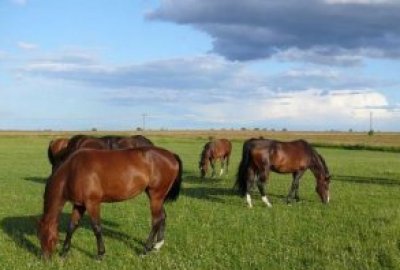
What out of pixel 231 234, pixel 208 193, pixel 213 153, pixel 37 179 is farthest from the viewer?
pixel 213 153

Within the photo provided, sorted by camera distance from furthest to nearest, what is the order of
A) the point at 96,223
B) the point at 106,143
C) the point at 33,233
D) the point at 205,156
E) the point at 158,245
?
the point at 205,156 < the point at 106,143 < the point at 33,233 < the point at 158,245 < the point at 96,223

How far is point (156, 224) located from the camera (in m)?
10.5

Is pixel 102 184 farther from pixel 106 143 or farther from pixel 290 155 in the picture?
pixel 106 143

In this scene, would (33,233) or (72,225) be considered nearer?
(72,225)

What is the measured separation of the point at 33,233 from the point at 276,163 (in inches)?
307

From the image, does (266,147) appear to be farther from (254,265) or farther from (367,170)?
(367,170)

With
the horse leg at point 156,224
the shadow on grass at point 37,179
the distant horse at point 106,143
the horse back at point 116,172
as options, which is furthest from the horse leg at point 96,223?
the shadow on grass at point 37,179

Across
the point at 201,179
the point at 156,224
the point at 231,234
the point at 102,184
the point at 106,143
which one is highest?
the point at 106,143

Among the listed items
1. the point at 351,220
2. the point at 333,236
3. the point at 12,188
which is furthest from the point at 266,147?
the point at 12,188

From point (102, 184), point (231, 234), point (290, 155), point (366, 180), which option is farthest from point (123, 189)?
point (366, 180)

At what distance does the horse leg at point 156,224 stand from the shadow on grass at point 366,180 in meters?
15.4

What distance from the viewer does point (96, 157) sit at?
10.2 metres

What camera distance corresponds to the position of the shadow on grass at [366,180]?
24.0 metres

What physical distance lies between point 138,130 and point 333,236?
143 metres
